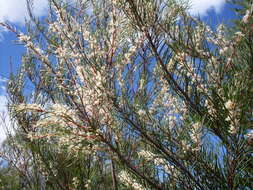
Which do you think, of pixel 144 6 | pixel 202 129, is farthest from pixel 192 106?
pixel 144 6

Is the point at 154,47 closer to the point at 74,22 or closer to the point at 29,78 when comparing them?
the point at 74,22

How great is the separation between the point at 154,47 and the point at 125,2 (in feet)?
1.26

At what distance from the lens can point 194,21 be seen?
2506mm

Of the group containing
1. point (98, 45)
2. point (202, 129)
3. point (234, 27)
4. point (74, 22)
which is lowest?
point (202, 129)

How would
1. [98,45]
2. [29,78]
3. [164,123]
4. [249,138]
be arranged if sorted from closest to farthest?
[249,138] → [164,123] → [98,45] → [29,78]

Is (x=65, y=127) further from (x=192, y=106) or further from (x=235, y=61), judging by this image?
(x=235, y=61)

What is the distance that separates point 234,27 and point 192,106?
4.73 feet

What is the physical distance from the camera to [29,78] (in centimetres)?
454

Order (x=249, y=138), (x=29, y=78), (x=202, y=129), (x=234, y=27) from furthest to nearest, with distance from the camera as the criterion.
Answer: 1. (x=29, y=78)
2. (x=234, y=27)
3. (x=202, y=129)
4. (x=249, y=138)

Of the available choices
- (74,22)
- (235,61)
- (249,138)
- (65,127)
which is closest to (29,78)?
(74,22)

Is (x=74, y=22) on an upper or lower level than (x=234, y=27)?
lower

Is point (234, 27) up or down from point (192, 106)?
up

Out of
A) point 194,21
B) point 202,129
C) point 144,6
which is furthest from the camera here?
point 194,21

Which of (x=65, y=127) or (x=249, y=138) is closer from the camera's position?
(x=249, y=138)
